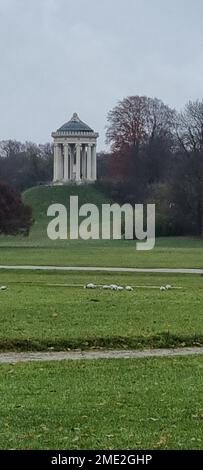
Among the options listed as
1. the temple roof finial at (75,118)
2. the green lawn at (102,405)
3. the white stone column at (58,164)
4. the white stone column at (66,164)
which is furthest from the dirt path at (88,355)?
the temple roof finial at (75,118)

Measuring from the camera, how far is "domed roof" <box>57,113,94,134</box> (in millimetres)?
156875

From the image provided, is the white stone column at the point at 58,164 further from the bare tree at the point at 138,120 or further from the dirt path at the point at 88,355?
the dirt path at the point at 88,355

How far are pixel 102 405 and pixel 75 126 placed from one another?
147802mm

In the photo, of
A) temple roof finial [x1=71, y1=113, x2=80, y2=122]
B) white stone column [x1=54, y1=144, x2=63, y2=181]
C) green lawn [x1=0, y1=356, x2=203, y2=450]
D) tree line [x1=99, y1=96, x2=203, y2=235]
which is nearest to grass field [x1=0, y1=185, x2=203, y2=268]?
tree line [x1=99, y1=96, x2=203, y2=235]

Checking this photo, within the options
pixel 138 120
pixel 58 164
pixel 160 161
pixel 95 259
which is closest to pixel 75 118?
pixel 58 164

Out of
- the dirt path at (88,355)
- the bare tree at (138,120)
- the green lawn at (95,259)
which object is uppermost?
the bare tree at (138,120)

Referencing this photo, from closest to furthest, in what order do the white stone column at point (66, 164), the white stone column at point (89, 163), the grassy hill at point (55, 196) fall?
the grassy hill at point (55, 196) < the white stone column at point (66, 164) < the white stone column at point (89, 163)

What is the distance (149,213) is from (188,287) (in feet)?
227

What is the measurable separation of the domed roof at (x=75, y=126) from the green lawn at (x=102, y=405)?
141m

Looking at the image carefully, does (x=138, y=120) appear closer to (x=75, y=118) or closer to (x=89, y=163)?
(x=89, y=163)

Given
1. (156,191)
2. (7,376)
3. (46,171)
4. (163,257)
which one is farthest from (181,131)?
(7,376)

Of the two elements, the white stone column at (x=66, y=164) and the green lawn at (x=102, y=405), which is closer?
the green lawn at (x=102, y=405)

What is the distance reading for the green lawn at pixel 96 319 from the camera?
1908 cm
